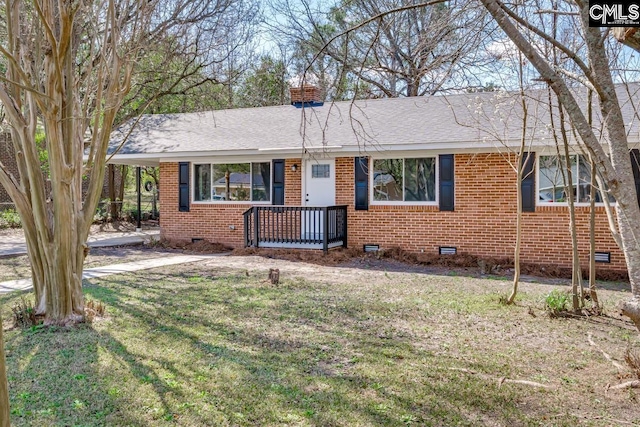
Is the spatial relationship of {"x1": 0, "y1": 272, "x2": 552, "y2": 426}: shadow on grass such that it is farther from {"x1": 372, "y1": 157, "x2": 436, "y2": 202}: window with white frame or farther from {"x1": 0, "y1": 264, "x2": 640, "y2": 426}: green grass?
{"x1": 372, "y1": 157, "x2": 436, "y2": 202}: window with white frame

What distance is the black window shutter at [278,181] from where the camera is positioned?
13023 mm

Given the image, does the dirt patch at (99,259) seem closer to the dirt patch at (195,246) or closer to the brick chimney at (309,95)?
the dirt patch at (195,246)

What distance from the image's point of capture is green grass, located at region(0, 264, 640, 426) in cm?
359

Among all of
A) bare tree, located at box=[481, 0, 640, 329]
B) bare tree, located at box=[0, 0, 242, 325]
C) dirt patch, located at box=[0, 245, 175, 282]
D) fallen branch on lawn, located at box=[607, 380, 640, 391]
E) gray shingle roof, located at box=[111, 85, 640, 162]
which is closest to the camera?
bare tree, located at box=[481, 0, 640, 329]

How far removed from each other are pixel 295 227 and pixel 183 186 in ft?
12.2

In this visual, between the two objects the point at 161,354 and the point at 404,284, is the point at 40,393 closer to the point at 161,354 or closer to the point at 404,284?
the point at 161,354

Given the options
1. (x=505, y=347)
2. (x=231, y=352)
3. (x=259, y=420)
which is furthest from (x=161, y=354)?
(x=505, y=347)

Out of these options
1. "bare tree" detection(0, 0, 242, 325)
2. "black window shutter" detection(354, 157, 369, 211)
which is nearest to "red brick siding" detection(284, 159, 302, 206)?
"black window shutter" detection(354, 157, 369, 211)

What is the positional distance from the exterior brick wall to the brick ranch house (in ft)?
0.07

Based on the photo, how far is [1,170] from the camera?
5.56 metres

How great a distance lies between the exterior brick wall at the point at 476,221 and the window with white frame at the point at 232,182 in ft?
2.60

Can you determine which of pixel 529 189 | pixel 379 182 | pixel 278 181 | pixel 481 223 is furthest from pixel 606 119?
pixel 278 181

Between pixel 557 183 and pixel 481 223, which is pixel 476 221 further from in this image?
pixel 557 183

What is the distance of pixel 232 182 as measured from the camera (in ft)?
45.1
